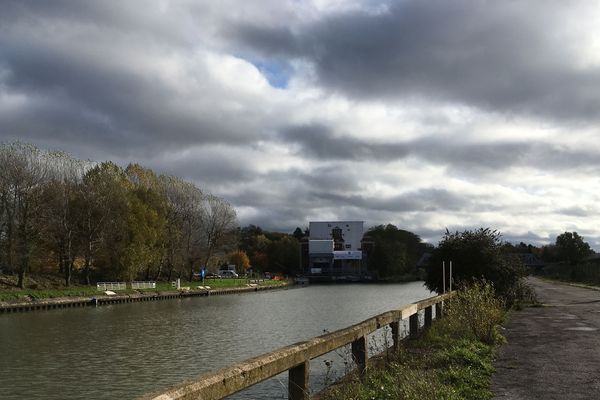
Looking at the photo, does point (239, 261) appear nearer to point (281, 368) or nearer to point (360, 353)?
point (360, 353)

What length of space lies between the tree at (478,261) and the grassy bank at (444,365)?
379 inches

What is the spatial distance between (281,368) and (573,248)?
11984 centimetres

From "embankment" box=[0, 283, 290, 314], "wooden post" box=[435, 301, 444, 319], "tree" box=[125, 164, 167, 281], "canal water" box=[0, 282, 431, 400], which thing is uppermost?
"tree" box=[125, 164, 167, 281]

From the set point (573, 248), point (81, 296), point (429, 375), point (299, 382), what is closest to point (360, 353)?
point (429, 375)

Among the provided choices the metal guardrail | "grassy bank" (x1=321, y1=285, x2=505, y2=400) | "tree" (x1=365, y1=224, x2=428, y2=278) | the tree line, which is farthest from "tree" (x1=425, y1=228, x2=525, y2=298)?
"tree" (x1=365, y1=224, x2=428, y2=278)

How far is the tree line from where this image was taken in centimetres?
4622

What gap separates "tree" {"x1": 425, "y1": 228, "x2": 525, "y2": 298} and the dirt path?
6207 millimetres

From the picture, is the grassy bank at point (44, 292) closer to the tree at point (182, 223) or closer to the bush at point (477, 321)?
the tree at point (182, 223)

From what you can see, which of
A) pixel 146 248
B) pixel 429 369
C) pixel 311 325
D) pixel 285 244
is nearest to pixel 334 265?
pixel 285 244

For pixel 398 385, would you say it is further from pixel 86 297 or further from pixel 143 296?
pixel 143 296

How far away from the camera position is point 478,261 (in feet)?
82.0

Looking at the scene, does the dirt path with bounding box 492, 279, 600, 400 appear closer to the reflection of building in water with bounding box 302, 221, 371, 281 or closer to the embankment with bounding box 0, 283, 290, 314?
the embankment with bounding box 0, 283, 290, 314

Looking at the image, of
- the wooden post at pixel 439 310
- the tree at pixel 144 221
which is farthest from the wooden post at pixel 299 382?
the tree at pixel 144 221

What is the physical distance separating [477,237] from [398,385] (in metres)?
19.7
